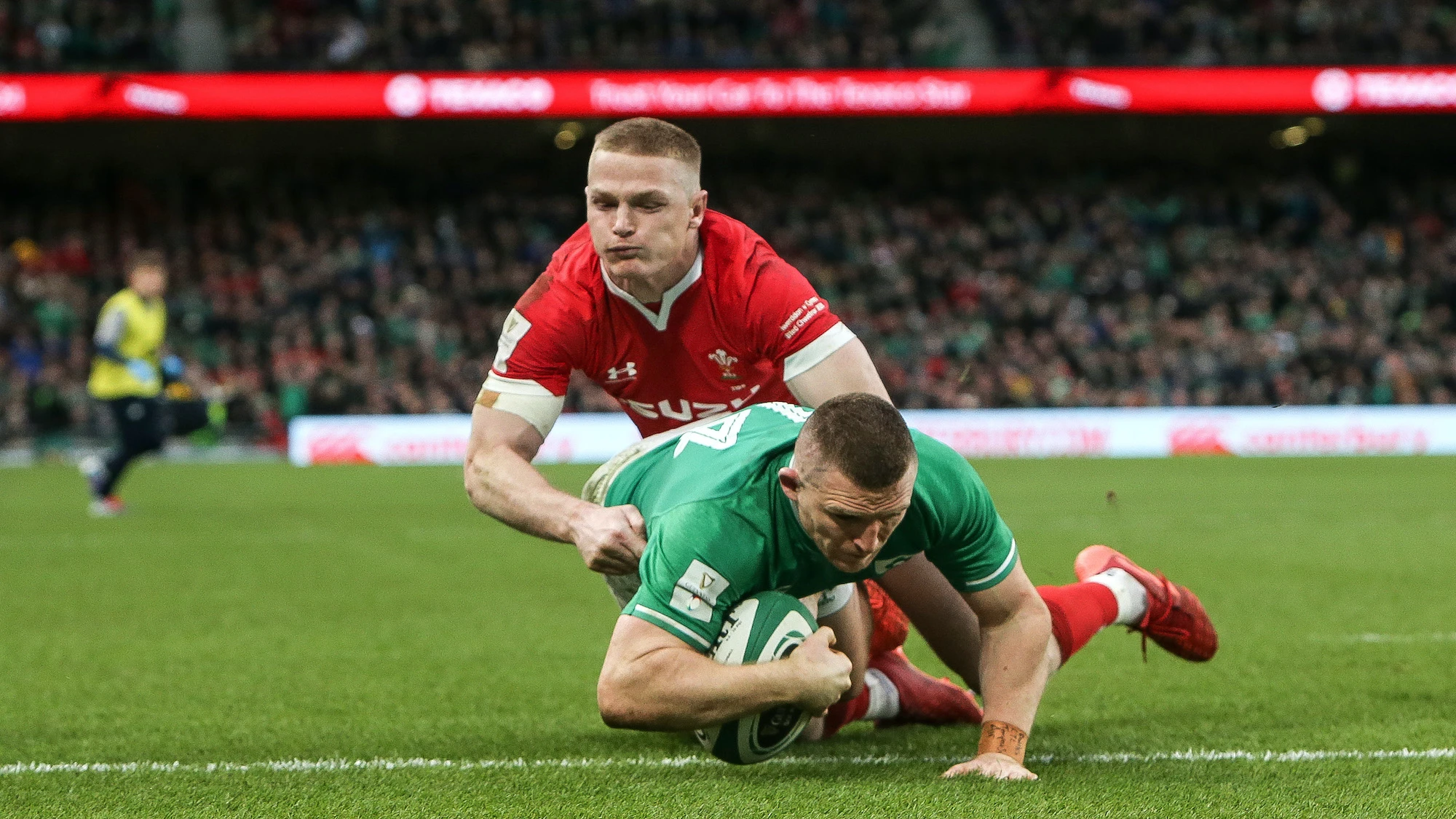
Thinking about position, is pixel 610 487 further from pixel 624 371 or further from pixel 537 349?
pixel 624 371

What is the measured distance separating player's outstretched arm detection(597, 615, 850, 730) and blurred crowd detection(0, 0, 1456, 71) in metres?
20.9

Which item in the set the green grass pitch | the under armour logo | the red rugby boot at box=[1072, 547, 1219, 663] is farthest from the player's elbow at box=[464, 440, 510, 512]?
the red rugby boot at box=[1072, 547, 1219, 663]

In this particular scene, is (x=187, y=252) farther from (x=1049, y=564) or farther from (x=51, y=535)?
(x=1049, y=564)

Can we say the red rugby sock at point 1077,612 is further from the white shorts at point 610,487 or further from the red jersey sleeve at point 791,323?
the red jersey sleeve at point 791,323

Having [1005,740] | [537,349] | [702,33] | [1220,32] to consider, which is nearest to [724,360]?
[537,349]

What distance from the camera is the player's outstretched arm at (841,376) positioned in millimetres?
4836

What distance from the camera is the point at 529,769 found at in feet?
13.8

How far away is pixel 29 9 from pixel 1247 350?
63.6 feet

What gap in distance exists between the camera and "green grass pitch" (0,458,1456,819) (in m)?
3.86

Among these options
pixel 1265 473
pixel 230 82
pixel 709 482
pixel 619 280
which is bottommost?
pixel 1265 473

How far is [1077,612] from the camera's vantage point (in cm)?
475

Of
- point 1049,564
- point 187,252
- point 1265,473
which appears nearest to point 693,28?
point 187,252

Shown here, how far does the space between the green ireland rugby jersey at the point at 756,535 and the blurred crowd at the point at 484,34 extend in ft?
67.4

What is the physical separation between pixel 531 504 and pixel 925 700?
4.70 ft
